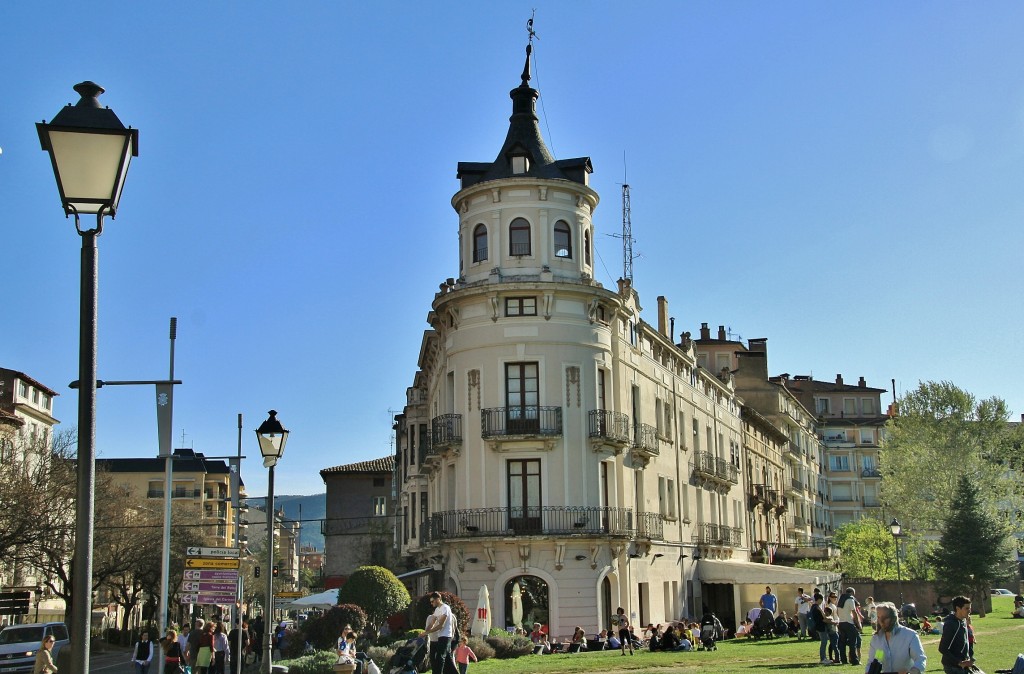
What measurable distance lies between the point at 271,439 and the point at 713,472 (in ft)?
129

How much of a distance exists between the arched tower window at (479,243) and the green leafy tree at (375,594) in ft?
37.9

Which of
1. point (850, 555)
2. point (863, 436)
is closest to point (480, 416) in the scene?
point (850, 555)

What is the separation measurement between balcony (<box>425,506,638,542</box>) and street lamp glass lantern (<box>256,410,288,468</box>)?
18.5 m

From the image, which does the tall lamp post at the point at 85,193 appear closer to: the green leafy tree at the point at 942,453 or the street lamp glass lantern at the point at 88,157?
the street lamp glass lantern at the point at 88,157

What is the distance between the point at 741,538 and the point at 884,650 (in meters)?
53.7

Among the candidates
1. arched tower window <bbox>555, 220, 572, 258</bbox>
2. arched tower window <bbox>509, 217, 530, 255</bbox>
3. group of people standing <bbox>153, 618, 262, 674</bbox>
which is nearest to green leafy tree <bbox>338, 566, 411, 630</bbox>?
group of people standing <bbox>153, 618, 262, 674</bbox>

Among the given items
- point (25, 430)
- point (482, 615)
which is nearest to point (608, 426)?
point (482, 615)

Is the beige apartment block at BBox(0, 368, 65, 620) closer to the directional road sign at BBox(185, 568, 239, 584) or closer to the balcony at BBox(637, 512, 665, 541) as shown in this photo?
the balcony at BBox(637, 512, 665, 541)

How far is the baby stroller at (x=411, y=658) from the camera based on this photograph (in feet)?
72.0

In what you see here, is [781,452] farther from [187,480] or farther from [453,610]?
[187,480]

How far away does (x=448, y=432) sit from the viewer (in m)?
39.4

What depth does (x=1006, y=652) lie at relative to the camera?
82.4 feet

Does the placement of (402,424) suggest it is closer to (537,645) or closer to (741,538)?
(741,538)

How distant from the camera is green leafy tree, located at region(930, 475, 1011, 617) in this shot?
55406 millimetres
